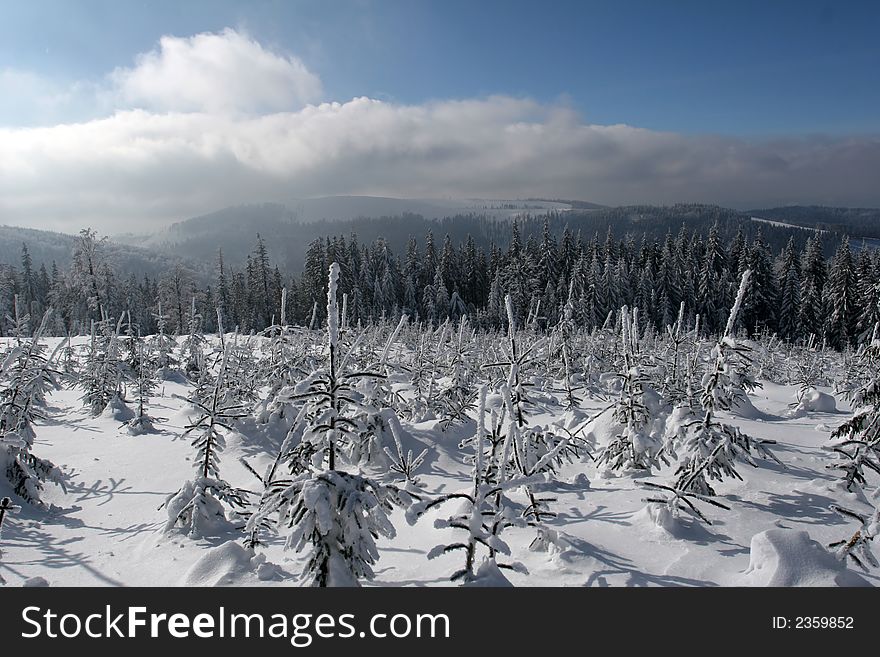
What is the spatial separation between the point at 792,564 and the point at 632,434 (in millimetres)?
4073

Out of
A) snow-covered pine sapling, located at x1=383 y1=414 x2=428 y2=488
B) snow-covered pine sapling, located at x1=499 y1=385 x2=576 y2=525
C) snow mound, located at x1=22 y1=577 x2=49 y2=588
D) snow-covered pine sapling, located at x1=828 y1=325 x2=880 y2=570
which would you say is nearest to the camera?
snow-covered pine sapling, located at x1=499 y1=385 x2=576 y2=525

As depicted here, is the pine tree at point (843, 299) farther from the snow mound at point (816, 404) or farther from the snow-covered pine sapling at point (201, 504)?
the snow-covered pine sapling at point (201, 504)

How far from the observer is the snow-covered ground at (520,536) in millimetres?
5340

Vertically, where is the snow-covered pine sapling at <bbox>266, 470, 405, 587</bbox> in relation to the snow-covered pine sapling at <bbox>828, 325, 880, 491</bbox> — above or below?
above

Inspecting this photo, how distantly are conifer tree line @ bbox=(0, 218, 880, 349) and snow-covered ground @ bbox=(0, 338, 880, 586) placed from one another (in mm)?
38981

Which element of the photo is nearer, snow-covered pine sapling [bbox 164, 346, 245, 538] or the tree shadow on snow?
the tree shadow on snow

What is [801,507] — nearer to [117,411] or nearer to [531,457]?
[531,457]

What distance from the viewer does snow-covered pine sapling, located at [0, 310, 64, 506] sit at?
8.30 m

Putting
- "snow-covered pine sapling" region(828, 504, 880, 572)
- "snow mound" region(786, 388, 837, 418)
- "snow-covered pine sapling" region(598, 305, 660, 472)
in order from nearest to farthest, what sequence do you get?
"snow-covered pine sapling" region(828, 504, 880, 572), "snow-covered pine sapling" region(598, 305, 660, 472), "snow mound" region(786, 388, 837, 418)

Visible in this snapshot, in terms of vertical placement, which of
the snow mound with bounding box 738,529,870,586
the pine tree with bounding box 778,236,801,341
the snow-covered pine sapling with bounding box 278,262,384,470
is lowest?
the pine tree with bounding box 778,236,801,341

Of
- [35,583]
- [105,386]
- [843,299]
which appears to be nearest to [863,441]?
[35,583]

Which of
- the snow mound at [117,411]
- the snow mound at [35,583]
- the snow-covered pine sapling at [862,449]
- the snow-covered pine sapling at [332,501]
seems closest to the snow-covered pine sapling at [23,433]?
the snow mound at [117,411]

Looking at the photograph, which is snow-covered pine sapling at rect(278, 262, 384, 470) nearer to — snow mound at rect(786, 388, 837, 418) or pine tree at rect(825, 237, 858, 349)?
snow mound at rect(786, 388, 837, 418)

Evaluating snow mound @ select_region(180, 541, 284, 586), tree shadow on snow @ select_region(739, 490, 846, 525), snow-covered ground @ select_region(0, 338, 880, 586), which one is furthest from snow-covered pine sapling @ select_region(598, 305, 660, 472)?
snow mound @ select_region(180, 541, 284, 586)
